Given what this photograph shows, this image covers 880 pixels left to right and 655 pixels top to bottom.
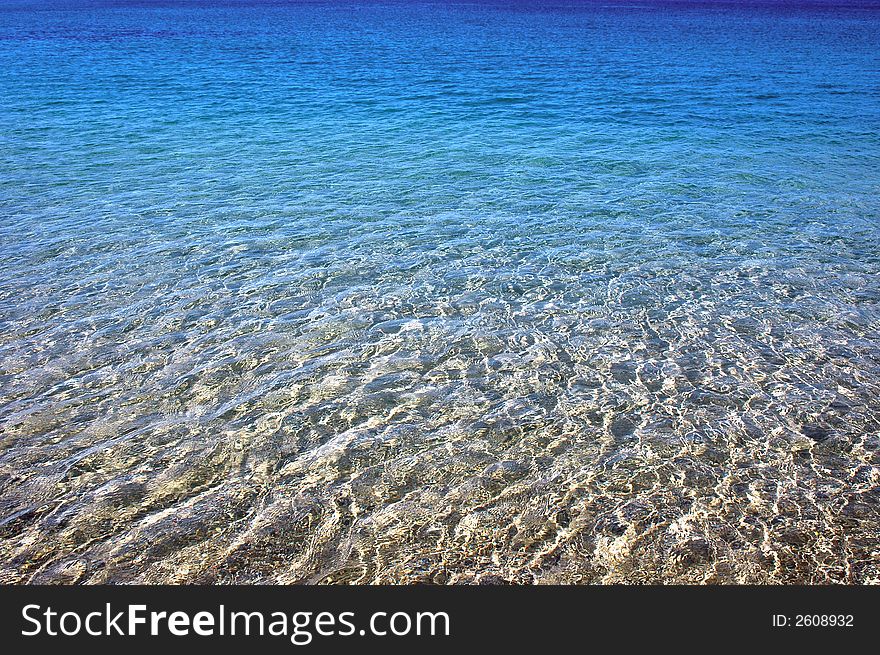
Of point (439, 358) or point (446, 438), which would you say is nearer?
point (446, 438)

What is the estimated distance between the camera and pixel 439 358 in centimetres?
747

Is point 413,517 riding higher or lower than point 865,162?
higher

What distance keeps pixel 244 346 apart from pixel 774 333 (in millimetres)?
6256

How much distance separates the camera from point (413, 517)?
17.2ft

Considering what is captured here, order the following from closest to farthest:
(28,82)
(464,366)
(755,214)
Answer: (464,366) < (755,214) < (28,82)

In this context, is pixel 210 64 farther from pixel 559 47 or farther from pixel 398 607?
pixel 398 607

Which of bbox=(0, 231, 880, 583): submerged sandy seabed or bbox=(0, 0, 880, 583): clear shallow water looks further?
bbox=(0, 0, 880, 583): clear shallow water

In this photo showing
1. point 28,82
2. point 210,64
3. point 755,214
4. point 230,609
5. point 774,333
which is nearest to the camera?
point 230,609

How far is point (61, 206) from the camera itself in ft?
42.2

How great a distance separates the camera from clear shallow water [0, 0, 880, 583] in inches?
198

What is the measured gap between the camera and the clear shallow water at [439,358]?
503cm

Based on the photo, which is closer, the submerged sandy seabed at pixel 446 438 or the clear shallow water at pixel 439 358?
the submerged sandy seabed at pixel 446 438

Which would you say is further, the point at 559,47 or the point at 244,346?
the point at 559,47

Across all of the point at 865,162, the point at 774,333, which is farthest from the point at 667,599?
the point at 865,162
